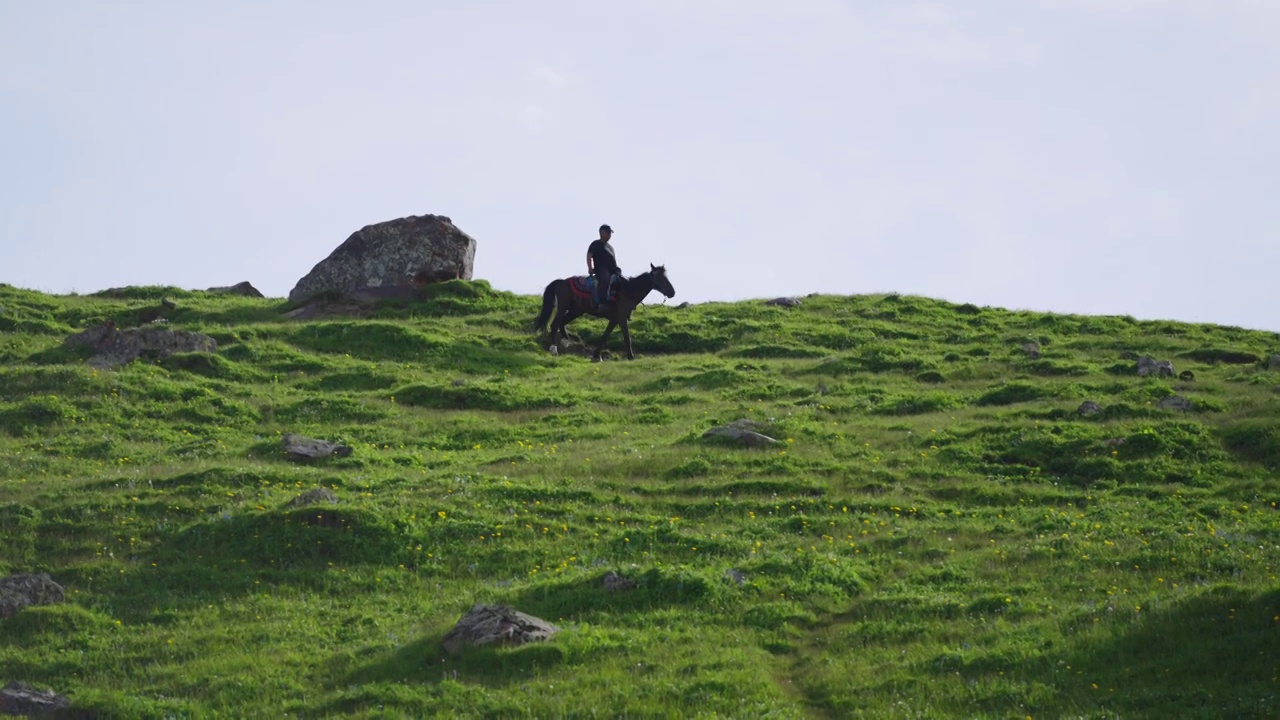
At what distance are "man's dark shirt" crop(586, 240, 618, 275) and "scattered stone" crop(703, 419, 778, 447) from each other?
12439mm

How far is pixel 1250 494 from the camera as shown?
2425 cm

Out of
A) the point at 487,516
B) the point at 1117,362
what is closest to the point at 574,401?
the point at 487,516

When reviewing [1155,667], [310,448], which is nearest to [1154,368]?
[310,448]

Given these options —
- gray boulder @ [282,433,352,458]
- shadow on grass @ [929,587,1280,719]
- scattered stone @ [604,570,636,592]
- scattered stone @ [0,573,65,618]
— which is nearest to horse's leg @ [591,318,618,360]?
gray boulder @ [282,433,352,458]

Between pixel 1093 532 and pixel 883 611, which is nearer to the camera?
pixel 883 611

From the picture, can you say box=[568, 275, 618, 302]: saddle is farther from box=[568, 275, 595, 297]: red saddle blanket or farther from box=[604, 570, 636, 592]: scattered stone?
box=[604, 570, 636, 592]: scattered stone

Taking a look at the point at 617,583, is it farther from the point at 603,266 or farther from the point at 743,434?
the point at 603,266

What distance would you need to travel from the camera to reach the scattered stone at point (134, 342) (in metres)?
35.2

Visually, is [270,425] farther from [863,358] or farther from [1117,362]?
[1117,362]

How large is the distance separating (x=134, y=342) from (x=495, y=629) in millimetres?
22471

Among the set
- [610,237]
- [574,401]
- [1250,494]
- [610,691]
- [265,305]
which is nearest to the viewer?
[610,691]

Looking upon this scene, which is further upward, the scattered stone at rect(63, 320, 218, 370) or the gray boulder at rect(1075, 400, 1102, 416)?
the gray boulder at rect(1075, 400, 1102, 416)

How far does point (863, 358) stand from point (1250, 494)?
49.5 ft

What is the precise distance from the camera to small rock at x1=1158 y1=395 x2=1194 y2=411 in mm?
30594
